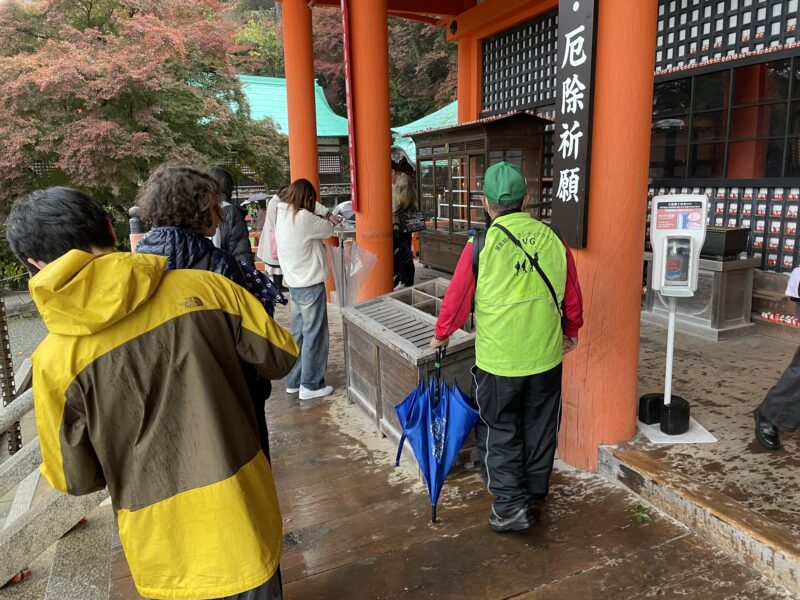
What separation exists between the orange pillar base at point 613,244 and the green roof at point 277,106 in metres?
15.3

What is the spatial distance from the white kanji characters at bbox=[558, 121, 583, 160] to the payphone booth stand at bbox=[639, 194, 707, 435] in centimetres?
54

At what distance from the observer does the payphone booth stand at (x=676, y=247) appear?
2.92 m

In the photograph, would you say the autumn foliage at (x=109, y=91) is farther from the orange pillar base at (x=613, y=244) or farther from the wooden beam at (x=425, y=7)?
the orange pillar base at (x=613, y=244)

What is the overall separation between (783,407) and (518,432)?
1.46 m

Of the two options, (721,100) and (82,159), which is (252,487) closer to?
(721,100)

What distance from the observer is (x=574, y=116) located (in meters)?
2.80

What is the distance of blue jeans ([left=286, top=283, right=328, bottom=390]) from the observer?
4.26 meters

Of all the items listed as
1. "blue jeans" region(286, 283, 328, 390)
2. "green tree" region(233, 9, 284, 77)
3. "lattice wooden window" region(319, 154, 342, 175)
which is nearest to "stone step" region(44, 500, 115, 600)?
"blue jeans" region(286, 283, 328, 390)

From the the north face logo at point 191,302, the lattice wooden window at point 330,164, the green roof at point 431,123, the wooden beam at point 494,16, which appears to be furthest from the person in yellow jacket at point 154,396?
the lattice wooden window at point 330,164

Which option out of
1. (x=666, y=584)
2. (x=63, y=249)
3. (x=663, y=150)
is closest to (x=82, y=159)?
(x=663, y=150)

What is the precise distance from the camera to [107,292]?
1356 mm

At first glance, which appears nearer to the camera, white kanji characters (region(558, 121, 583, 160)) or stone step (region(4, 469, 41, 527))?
white kanji characters (region(558, 121, 583, 160))

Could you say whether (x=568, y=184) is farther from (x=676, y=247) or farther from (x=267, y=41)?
(x=267, y=41)

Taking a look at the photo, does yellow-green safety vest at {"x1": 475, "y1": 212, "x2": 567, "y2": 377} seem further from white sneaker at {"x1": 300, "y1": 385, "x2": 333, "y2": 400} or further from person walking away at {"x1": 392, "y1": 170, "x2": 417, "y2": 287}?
person walking away at {"x1": 392, "y1": 170, "x2": 417, "y2": 287}
